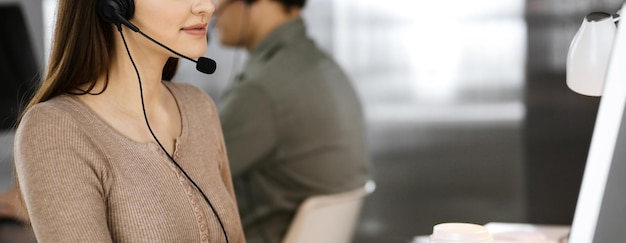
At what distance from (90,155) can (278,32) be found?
1.24m

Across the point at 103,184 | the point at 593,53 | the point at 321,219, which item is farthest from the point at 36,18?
the point at 593,53

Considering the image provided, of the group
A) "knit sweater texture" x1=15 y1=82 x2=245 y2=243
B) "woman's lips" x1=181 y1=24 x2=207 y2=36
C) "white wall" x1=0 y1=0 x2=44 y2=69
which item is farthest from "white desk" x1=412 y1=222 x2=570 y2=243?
"white wall" x1=0 y1=0 x2=44 y2=69

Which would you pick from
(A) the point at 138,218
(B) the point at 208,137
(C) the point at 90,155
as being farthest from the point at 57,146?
(B) the point at 208,137

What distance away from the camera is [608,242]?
0.84 meters

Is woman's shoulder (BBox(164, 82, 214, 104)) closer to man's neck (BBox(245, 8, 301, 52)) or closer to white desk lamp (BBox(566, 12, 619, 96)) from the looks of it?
white desk lamp (BBox(566, 12, 619, 96))

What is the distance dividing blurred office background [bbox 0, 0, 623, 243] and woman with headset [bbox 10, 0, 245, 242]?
5.92ft

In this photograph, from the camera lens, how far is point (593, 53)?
133cm

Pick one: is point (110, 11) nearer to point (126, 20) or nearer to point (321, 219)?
point (126, 20)

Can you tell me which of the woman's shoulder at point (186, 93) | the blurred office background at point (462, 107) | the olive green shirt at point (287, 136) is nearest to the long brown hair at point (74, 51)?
the woman's shoulder at point (186, 93)

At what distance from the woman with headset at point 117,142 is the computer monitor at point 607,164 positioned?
2.45 ft

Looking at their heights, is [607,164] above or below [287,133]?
above

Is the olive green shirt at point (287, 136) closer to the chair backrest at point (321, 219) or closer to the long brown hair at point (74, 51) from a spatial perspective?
the chair backrest at point (321, 219)

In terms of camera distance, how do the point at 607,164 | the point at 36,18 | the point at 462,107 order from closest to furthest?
the point at 607,164, the point at 462,107, the point at 36,18

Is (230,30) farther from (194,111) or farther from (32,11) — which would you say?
(32,11)
